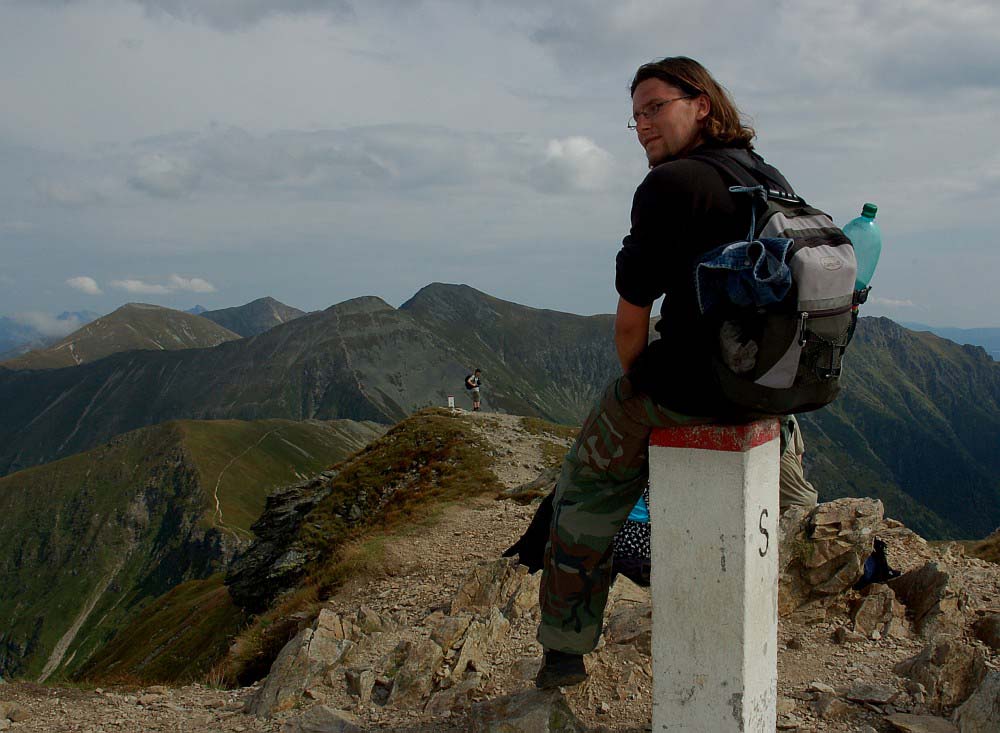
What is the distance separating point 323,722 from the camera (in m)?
6.38

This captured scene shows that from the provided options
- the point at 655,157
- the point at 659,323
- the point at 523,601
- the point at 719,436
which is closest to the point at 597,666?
the point at 523,601

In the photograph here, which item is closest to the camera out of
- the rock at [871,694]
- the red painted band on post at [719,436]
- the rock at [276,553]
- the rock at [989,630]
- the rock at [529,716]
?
the red painted band on post at [719,436]

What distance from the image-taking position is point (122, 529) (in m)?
148

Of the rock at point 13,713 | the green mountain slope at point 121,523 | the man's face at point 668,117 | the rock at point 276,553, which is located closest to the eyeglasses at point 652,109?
the man's face at point 668,117

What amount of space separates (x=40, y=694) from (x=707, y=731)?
7.62 m

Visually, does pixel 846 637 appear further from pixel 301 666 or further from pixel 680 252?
pixel 301 666

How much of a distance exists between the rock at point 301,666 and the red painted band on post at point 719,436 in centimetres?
491

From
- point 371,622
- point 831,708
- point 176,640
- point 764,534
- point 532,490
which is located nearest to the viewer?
point 764,534

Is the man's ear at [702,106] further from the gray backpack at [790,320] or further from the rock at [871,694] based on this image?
the rock at [871,694]

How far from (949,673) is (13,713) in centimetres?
852

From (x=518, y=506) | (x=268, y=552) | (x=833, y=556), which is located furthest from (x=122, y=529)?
(x=833, y=556)

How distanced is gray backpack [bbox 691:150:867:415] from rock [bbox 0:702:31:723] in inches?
300

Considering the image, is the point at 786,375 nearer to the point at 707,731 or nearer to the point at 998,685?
the point at 707,731

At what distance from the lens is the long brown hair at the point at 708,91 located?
163 inches
